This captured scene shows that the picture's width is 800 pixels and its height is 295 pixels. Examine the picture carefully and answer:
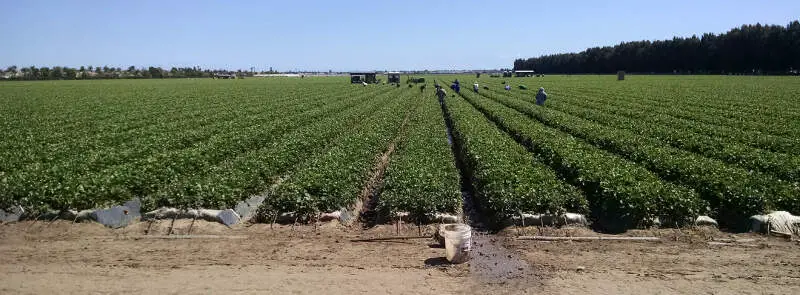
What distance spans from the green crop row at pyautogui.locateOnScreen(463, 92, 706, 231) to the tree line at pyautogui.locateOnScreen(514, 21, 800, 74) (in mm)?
114906

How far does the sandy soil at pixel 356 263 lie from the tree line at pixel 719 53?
12030cm

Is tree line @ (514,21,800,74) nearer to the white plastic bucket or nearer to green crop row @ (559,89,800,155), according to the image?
green crop row @ (559,89,800,155)

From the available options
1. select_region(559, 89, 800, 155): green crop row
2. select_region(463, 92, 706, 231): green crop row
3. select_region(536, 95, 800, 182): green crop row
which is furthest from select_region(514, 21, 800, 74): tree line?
select_region(463, 92, 706, 231): green crop row

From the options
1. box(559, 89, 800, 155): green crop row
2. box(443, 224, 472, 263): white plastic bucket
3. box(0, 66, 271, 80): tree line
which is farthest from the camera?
box(0, 66, 271, 80): tree line

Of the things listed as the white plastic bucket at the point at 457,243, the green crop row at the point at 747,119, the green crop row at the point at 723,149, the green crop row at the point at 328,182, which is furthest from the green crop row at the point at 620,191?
the green crop row at the point at 747,119

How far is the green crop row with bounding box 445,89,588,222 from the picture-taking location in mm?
10836

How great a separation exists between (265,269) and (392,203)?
3.48 meters

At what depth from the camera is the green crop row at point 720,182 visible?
10719 millimetres

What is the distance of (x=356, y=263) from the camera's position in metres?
8.50

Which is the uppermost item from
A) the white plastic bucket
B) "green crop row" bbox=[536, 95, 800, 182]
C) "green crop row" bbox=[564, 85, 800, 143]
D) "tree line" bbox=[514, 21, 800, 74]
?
"tree line" bbox=[514, 21, 800, 74]

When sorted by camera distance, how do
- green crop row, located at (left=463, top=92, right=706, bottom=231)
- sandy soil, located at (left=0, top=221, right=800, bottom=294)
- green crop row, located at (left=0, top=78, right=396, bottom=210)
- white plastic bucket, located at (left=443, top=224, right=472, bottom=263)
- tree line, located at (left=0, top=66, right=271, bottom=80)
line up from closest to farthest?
sandy soil, located at (left=0, top=221, right=800, bottom=294) → white plastic bucket, located at (left=443, top=224, right=472, bottom=263) → green crop row, located at (left=463, top=92, right=706, bottom=231) → green crop row, located at (left=0, top=78, right=396, bottom=210) → tree line, located at (left=0, top=66, right=271, bottom=80)

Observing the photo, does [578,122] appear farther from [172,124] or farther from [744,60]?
[744,60]

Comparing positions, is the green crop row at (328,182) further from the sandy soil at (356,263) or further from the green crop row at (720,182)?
the green crop row at (720,182)

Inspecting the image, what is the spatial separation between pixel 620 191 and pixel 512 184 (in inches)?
86.2
